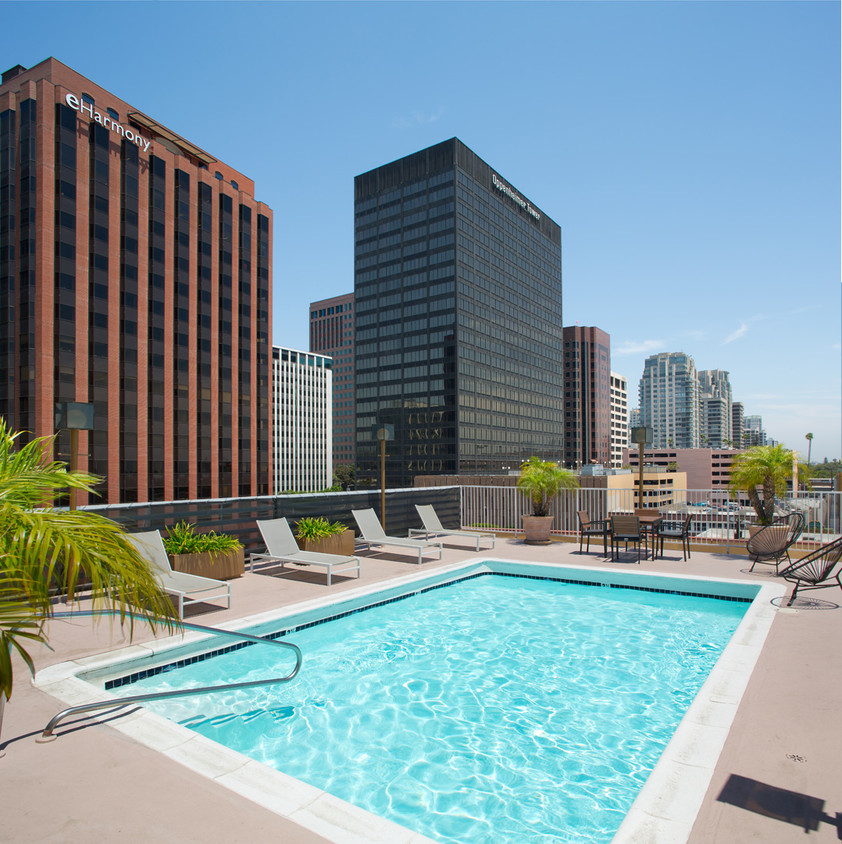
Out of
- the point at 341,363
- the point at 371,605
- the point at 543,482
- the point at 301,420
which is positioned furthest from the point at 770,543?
the point at 341,363

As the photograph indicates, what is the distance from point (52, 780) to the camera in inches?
125

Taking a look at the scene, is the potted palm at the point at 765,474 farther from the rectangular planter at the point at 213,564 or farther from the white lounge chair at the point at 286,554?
the rectangular planter at the point at 213,564

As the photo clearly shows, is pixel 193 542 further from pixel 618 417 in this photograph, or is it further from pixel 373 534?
pixel 618 417

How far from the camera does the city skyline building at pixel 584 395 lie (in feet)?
501

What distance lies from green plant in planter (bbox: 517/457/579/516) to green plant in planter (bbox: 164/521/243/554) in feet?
23.1

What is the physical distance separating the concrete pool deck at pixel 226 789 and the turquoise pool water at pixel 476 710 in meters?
0.89

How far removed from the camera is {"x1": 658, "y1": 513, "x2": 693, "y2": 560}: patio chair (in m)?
11.1

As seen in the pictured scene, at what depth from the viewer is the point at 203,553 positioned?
8633 mm

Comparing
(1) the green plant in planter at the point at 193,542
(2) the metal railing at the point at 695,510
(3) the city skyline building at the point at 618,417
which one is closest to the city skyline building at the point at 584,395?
(3) the city skyline building at the point at 618,417

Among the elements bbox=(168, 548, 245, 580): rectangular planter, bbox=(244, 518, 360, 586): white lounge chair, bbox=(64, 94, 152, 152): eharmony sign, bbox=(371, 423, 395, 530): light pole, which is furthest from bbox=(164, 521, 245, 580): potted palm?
bbox=(64, 94, 152, 152): eharmony sign

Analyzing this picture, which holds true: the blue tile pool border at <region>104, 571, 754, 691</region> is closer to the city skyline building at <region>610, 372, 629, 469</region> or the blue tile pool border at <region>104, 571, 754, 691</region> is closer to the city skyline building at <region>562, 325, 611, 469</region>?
the city skyline building at <region>562, 325, 611, 469</region>

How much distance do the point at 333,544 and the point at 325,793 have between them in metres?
7.64

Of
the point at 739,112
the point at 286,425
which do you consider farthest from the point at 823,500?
the point at 286,425

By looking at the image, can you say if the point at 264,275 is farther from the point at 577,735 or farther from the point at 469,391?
the point at 577,735
